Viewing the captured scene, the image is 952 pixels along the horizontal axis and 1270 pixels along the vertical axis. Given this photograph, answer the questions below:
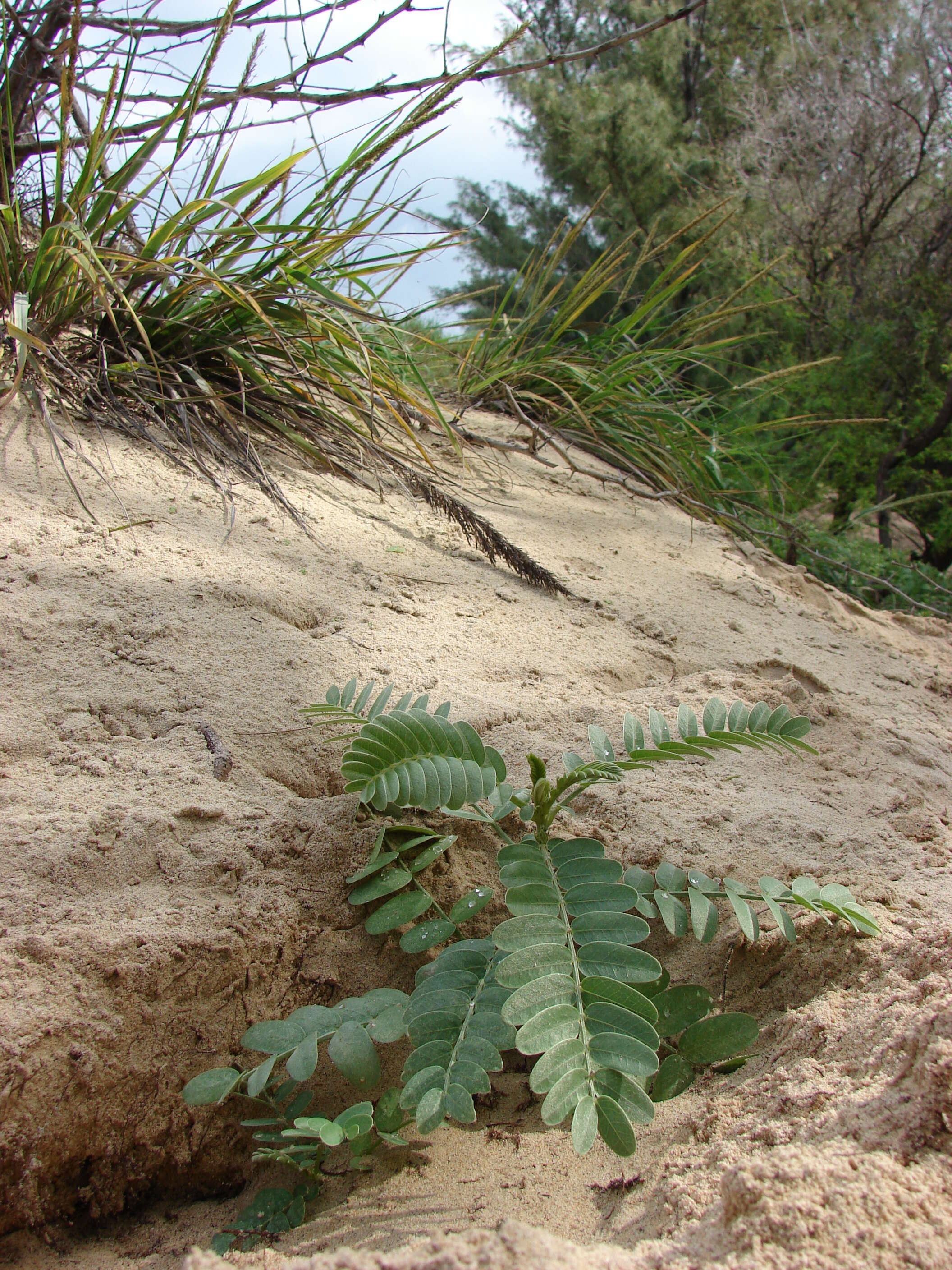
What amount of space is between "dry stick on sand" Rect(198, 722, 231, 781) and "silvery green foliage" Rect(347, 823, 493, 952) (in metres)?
0.26

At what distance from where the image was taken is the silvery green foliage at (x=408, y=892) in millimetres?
1015

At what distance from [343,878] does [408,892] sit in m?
0.10

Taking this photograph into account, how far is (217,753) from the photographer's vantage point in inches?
48.5

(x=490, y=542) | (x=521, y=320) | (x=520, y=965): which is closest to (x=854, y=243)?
(x=521, y=320)

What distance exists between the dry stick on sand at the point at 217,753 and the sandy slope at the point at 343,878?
21 mm

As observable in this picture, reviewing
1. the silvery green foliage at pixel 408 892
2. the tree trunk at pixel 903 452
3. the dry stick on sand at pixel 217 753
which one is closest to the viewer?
the silvery green foliage at pixel 408 892

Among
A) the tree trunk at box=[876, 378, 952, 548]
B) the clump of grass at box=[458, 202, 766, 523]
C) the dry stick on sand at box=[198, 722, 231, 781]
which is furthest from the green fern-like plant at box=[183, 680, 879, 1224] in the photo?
the tree trunk at box=[876, 378, 952, 548]

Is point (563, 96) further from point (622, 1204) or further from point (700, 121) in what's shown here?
point (622, 1204)

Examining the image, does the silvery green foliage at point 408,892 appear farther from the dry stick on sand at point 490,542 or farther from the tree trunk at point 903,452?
the tree trunk at point 903,452

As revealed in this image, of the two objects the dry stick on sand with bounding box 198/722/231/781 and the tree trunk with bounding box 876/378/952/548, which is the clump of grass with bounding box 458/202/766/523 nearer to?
the dry stick on sand with bounding box 198/722/231/781

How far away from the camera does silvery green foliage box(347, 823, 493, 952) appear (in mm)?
1015

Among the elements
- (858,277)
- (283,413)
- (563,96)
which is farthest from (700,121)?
(283,413)

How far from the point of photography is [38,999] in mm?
875

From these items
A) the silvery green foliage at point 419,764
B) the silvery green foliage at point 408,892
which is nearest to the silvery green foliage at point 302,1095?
the silvery green foliage at point 408,892
